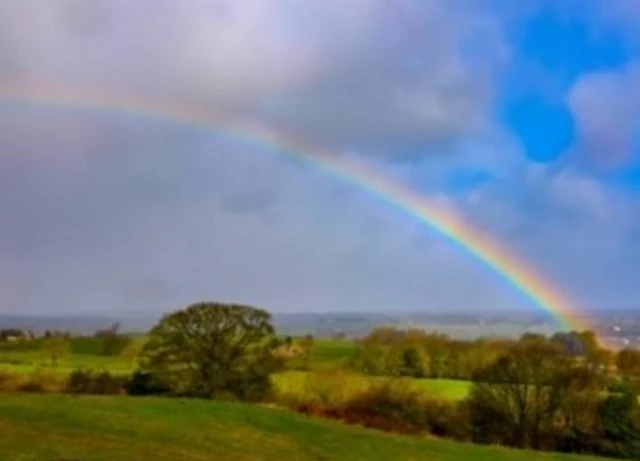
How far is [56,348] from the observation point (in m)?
66.8

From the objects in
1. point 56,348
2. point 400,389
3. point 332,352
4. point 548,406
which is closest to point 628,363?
point 548,406

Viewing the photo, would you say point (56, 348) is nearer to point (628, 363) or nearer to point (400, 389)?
point (400, 389)

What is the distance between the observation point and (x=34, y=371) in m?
50.3

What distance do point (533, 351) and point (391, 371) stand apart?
13739mm

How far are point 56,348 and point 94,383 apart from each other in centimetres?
2091

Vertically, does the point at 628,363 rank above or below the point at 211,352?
below

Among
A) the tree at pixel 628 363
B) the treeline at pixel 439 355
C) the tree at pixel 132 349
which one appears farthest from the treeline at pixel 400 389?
the treeline at pixel 439 355

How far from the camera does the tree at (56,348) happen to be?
62.0 m

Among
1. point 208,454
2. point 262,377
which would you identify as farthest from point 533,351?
point 208,454

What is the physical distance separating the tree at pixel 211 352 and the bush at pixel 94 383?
2.00m

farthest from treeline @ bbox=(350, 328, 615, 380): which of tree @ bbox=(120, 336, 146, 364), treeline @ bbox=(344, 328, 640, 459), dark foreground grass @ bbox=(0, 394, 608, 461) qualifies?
dark foreground grass @ bbox=(0, 394, 608, 461)

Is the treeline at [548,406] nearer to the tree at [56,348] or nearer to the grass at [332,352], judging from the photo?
the grass at [332,352]

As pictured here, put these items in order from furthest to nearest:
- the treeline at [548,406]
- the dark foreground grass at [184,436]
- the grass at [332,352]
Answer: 1. the grass at [332,352]
2. the treeline at [548,406]
3. the dark foreground grass at [184,436]

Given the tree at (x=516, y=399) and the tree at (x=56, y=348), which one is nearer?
the tree at (x=516, y=399)
